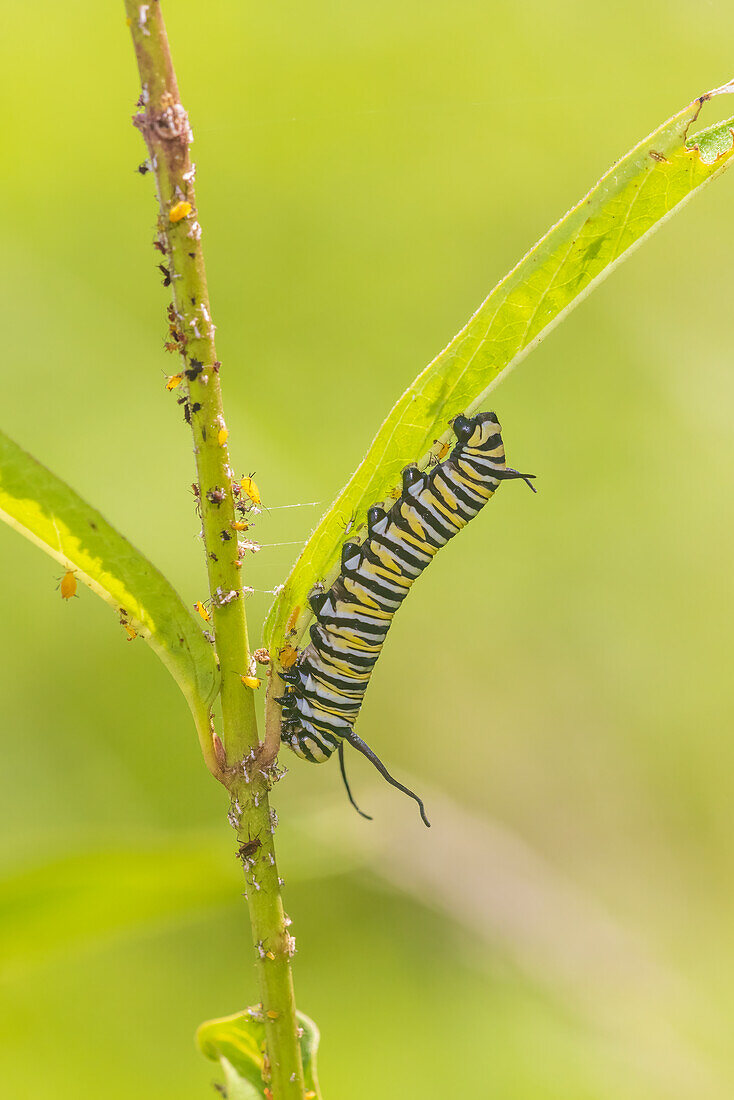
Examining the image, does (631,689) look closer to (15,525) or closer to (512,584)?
(512,584)

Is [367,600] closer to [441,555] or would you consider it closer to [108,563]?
[108,563]

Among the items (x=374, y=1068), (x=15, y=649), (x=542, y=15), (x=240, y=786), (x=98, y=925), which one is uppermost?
(x=542, y=15)

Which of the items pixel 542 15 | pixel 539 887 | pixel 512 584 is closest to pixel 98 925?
pixel 539 887

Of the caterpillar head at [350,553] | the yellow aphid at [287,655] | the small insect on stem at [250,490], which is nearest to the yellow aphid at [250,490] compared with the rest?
the small insect on stem at [250,490]

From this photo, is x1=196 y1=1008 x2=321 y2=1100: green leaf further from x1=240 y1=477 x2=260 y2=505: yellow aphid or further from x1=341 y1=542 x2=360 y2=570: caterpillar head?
x1=240 y1=477 x2=260 y2=505: yellow aphid

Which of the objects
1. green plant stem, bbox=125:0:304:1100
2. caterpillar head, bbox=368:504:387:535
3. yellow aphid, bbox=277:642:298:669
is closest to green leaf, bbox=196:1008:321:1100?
green plant stem, bbox=125:0:304:1100

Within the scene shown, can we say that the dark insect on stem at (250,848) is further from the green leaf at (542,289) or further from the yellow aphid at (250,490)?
the yellow aphid at (250,490)
